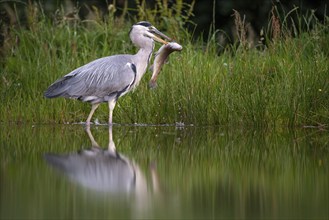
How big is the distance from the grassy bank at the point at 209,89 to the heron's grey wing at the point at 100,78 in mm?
434

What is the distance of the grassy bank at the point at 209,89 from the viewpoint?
1124cm

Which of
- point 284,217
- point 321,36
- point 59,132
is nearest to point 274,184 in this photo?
point 284,217

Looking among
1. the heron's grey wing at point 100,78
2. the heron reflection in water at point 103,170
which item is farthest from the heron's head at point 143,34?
the heron reflection in water at point 103,170

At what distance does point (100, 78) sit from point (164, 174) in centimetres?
411

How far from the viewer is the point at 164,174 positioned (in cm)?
750

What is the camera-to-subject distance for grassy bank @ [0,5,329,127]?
36.9 ft

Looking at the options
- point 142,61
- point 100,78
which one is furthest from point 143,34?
point 100,78

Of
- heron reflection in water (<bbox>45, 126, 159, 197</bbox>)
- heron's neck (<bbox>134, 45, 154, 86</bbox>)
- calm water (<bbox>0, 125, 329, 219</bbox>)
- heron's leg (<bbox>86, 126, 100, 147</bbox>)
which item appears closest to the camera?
calm water (<bbox>0, 125, 329, 219</bbox>)

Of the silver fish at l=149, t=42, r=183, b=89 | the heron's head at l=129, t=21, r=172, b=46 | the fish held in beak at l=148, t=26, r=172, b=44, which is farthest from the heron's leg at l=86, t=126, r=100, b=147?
the fish held in beak at l=148, t=26, r=172, b=44

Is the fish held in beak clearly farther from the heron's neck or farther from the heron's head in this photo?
the heron's neck

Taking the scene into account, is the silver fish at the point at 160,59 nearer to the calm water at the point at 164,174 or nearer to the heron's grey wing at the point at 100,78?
the heron's grey wing at the point at 100,78

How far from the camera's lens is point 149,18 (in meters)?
14.1

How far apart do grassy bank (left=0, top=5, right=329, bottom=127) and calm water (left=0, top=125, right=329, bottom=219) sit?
1.43 feet

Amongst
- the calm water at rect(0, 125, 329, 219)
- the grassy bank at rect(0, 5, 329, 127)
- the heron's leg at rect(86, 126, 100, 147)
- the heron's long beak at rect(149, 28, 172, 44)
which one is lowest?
the calm water at rect(0, 125, 329, 219)
